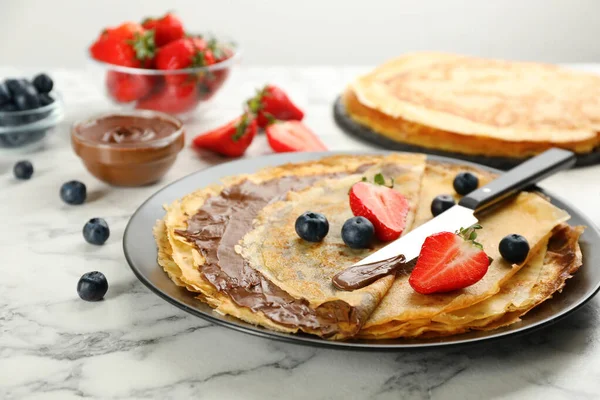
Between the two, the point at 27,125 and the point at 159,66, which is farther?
the point at 159,66

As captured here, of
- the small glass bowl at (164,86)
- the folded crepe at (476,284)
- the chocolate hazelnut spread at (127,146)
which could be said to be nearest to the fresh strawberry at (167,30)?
the small glass bowl at (164,86)

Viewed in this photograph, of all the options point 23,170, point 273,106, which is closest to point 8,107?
point 23,170

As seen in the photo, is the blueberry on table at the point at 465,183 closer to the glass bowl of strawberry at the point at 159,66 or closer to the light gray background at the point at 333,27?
the glass bowl of strawberry at the point at 159,66

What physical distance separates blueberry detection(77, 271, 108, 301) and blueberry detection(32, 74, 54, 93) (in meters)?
1.22

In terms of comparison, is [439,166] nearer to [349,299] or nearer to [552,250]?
[552,250]

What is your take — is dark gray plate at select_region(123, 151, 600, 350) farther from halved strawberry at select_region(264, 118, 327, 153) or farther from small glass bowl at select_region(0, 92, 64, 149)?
small glass bowl at select_region(0, 92, 64, 149)

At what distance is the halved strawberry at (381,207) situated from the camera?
71.4 inches

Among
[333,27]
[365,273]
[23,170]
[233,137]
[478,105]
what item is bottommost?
[333,27]

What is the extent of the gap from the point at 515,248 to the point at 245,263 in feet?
2.02

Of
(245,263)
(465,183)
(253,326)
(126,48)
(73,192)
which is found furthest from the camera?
(126,48)

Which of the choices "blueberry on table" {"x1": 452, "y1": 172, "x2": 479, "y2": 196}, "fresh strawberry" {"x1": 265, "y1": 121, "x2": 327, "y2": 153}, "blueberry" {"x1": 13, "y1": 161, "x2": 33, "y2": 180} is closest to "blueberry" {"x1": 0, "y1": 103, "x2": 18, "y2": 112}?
"blueberry" {"x1": 13, "y1": 161, "x2": 33, "y2": 180}

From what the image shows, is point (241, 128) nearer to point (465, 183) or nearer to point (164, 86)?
point (164, 86)

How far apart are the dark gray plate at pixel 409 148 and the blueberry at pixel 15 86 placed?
1218mm

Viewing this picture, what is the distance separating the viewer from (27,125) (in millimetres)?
2646
